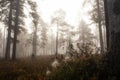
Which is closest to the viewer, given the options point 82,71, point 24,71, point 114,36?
point 82,71

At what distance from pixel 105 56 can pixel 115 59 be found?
545 millimetres

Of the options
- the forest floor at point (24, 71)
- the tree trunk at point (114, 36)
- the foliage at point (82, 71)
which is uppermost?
the tree trunk at point (114, 36)

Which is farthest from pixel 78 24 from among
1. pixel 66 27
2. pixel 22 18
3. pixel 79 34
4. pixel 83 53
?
pixel 83 53

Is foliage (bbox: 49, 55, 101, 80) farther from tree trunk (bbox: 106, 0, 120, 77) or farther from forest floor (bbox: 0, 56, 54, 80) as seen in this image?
forest floor (bbox: 0, 56, 54, 80)

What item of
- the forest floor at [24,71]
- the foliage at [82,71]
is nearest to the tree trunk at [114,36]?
the foliage at [82,71]

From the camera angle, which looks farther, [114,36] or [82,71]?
[114,36]

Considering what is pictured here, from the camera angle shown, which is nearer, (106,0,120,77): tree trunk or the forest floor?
(106,0,120,77): tree trunk

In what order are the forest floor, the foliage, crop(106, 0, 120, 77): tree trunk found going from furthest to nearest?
1. the forest floor
2. crop(106, 0, 120, 77): tree trunk
3. the foliage

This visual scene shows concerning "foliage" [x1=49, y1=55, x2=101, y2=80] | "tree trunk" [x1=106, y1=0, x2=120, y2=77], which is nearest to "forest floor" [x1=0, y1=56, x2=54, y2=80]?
"foliage" [x1=49, y1=55, x2=101, y2=80]

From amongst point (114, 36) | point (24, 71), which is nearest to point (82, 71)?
point (114, 36)

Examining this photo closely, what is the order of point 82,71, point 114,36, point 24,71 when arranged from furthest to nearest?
point 24,71 < point 114,36 < point 82,71

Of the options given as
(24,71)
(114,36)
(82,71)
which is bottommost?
(24,71)

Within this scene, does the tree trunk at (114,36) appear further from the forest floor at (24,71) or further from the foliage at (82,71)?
the forest floor at (24,71)

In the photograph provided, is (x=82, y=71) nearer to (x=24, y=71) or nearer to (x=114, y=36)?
(x=114, y=36)
